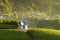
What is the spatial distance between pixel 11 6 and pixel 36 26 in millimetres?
2848

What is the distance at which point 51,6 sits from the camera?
1636 cm

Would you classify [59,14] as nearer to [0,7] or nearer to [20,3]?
[20,3]

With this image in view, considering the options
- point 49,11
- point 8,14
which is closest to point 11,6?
point 8,14

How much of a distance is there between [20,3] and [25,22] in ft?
7.27

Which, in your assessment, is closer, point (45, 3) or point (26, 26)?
point (26, 26)

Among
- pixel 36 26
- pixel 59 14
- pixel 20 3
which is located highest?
pixel 20 3

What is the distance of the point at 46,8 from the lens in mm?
16281

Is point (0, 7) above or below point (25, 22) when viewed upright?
above

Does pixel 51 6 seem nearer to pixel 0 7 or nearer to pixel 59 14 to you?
pixel 59 14

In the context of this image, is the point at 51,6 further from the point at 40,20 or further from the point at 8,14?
the point at 8,14

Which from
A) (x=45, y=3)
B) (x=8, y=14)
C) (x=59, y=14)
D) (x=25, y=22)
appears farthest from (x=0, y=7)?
(x=59, y=14)

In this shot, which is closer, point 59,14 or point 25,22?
point 25,22

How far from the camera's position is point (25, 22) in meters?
15.0

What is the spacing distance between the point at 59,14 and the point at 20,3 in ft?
11.7
